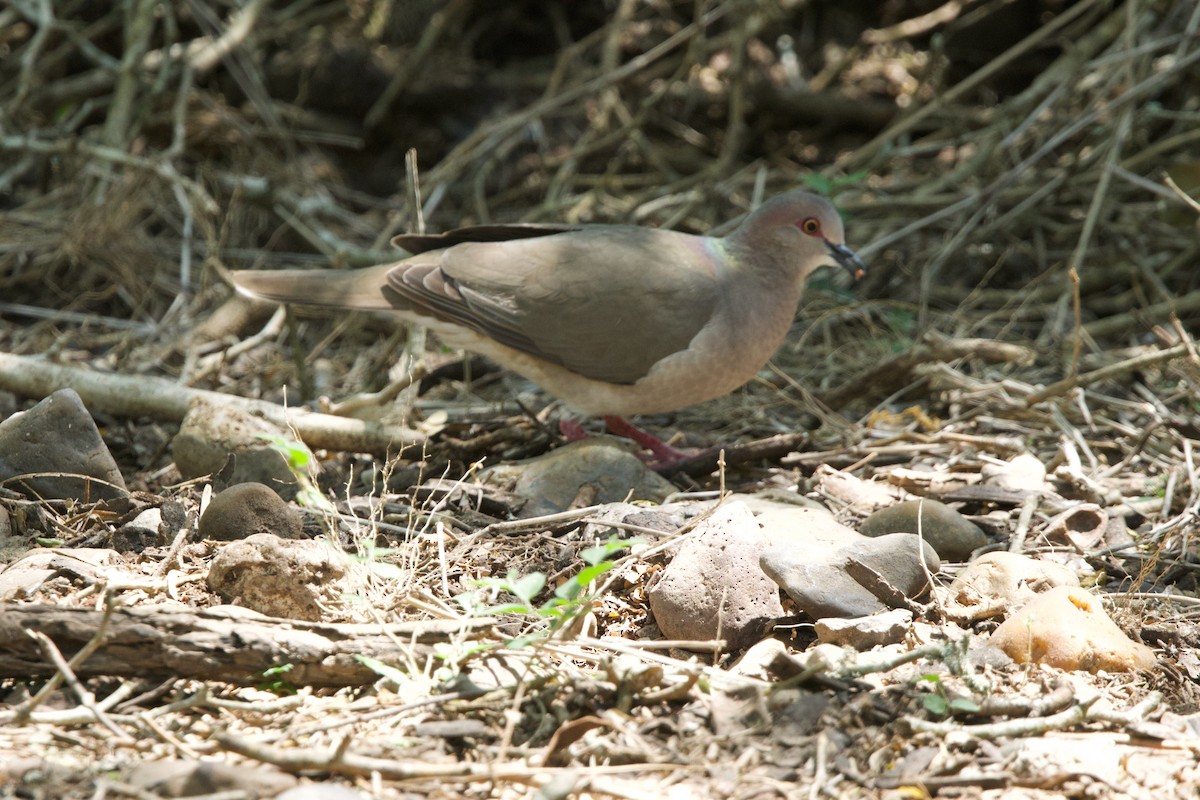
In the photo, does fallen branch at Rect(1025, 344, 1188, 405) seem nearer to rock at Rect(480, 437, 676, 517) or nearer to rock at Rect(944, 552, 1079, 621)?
rock at Rect(944, 552, 1079, 621)

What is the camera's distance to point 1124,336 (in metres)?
4.75

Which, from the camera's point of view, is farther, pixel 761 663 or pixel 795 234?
pixel 795 234

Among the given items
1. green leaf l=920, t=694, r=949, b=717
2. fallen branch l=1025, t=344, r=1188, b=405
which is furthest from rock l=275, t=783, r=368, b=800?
fallen branch l=1025, t=344, r=1188, b=405

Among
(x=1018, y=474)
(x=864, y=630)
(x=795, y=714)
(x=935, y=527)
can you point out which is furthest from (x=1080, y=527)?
(x=795, y=714)

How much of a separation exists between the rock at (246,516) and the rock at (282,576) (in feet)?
1.03

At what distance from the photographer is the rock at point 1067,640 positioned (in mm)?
2270

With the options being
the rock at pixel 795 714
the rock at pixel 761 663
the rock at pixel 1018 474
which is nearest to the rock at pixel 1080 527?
the rock at pixel 1018 474

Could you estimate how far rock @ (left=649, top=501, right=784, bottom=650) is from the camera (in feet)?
7.73

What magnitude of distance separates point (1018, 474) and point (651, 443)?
1.14 m

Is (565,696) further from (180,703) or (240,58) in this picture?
(240,58)

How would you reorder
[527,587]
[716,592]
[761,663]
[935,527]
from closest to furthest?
[527,587] → [761,663] → [716,592] → [935,527]

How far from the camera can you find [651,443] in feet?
12.4

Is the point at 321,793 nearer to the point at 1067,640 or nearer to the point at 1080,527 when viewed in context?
the point at 1067,640

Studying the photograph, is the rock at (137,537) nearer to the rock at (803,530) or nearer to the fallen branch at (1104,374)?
the rock at (803,530)
